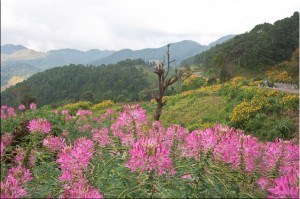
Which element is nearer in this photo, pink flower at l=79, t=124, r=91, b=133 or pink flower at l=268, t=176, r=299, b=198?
pink flower at l=268, t=176, r=299, b=198

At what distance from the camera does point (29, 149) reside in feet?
10.3

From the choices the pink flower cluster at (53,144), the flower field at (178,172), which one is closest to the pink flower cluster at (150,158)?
the flower field at (178,172)

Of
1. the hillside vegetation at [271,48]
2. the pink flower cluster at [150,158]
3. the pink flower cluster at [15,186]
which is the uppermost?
the hillside vegetation at [271,48]

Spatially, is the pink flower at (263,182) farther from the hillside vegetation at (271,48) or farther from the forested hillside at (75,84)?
the forested hillside at (75,84)

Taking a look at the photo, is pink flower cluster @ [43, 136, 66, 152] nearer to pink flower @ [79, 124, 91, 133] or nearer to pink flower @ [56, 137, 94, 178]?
pink flower @ [56, 137, 94, 178]

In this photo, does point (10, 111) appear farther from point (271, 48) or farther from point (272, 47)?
point (272, 47)

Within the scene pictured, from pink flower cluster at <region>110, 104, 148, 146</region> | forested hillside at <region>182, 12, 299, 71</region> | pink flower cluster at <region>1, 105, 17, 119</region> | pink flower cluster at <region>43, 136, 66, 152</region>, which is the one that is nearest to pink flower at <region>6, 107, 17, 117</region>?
pink flower cluster at <region>1, 105, 17, 119</region>

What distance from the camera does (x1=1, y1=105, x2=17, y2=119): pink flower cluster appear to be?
875 cm

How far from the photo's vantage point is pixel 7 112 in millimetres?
8945

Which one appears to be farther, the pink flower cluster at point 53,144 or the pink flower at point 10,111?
the pink flower at point 10,111

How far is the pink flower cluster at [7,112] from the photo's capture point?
8.75 m

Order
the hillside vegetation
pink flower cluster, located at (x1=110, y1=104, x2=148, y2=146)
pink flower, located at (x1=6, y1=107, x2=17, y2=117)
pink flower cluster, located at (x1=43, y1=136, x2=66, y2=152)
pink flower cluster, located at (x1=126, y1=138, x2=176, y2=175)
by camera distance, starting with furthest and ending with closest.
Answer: the hillside vegetation < pink flower, located at (x1=6, y1=107, x2=17, y2=117) < pink flower cluster, located at (x1=43, y1=136, x2=66, y2=152) < pink flower cluster, located at (x1=110, y1=104, x2=148, y2=146) < pink flower cluster, located at (x1=126, y1=138, x2=176, y2=175)

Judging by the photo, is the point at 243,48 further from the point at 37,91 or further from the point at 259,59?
the point at 37,91

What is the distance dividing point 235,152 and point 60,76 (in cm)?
10283
